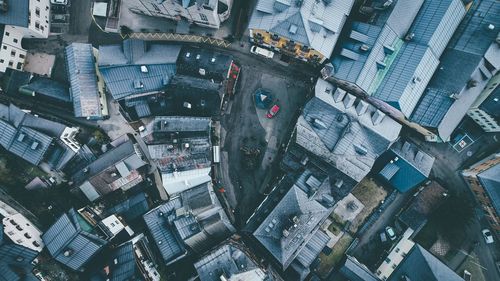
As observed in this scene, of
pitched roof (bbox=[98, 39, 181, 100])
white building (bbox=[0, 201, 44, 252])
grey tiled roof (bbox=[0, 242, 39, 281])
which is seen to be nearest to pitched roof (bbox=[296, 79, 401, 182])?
pitched roof (bbox=[98, 39, 181, 100])

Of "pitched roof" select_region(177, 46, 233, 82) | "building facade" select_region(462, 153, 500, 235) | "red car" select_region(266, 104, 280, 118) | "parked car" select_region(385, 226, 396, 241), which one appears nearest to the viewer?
"building facade" select_region(462, 153, 500, 235)

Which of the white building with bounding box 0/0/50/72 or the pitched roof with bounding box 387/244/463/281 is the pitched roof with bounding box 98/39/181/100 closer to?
the white building with bounding box 0/0/50/72

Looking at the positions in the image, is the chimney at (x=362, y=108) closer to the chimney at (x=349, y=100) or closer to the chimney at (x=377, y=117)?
the chimney at (x=349, y=100)

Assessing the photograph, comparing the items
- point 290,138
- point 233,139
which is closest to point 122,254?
point 233,139

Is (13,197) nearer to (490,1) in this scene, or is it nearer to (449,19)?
(449,19)

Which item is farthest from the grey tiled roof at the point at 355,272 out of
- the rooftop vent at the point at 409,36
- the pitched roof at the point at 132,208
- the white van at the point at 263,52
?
the white van at the point at 263,52
